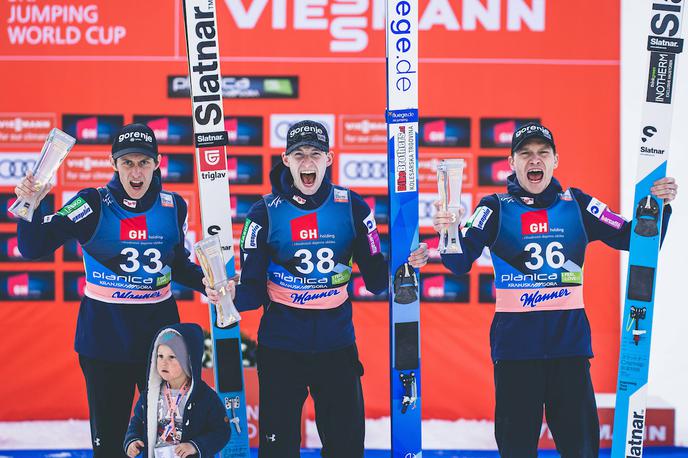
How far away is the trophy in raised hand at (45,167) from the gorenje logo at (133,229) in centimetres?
33

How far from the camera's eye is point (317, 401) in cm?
301

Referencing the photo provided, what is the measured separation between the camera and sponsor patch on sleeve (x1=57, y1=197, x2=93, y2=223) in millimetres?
3021

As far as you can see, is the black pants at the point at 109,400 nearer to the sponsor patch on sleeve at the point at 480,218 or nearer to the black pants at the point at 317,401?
the black pants at the point at 317,401

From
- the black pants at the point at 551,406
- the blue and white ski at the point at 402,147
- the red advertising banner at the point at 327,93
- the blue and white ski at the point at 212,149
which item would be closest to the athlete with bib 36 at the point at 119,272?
the blue and white ski at the point at 212,149

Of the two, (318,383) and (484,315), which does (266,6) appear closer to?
(484,315)

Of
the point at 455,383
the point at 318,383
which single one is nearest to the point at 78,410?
the point at 455,383

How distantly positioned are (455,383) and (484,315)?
469 mm

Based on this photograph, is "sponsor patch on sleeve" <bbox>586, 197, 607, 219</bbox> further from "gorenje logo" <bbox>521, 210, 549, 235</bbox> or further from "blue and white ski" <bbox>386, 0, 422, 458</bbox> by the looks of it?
"blue and white ski" <bbox>386, 0, 422, 458</bbox>

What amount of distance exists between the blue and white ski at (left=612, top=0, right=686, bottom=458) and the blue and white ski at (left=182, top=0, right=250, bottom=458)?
1.57 metres

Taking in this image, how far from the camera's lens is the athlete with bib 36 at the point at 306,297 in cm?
297

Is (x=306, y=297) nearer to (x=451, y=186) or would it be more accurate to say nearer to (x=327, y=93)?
(x=451, y=186)

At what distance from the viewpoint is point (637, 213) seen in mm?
3174

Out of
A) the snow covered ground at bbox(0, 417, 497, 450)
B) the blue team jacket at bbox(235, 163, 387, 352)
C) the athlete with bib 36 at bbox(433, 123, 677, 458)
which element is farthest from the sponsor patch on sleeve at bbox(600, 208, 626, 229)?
the snow covered ground at bbox(0, 417, 497, 450)

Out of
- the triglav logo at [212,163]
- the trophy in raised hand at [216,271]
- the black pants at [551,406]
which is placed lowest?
the black pants at [551,406]
